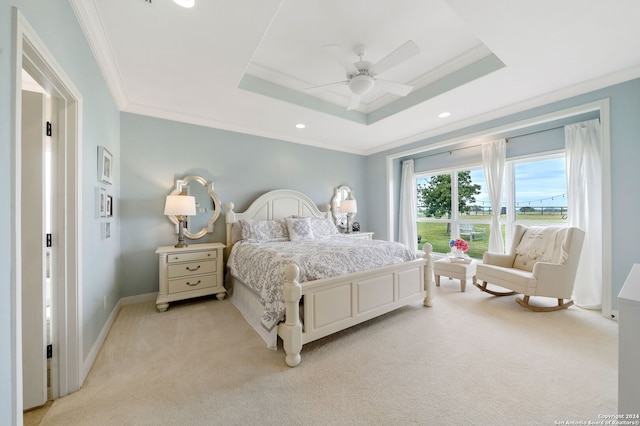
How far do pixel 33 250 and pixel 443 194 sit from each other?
571 centimetres

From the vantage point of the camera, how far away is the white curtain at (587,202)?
9.73ft

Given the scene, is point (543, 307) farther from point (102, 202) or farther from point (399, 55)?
point (102, 202)

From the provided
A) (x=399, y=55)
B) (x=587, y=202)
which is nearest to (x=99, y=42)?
(x=399, y=55)

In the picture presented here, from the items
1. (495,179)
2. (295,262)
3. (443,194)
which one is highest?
(495,179)

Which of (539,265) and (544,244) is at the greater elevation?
(544,244)

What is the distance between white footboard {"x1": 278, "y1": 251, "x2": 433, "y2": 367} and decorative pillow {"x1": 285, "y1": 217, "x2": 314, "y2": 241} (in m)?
1.41

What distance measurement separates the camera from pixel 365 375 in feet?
5.87

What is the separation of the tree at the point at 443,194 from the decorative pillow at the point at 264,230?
3.34m

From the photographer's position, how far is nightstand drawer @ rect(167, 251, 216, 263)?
3.03m

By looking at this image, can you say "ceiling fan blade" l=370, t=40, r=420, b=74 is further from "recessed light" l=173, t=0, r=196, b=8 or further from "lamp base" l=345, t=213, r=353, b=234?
"lamp base" l=345, t=213, r=353, b=234

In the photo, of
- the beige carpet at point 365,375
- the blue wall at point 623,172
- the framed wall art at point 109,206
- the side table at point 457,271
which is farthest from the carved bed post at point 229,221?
the blue wall at point 623,172

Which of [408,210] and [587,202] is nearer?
[587,202]

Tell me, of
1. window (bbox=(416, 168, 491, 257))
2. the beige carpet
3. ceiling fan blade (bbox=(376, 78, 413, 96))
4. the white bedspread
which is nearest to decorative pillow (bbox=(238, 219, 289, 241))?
the white bedspread

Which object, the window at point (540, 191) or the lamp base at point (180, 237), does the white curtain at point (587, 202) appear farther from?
the lamp base at point (180, 237)
